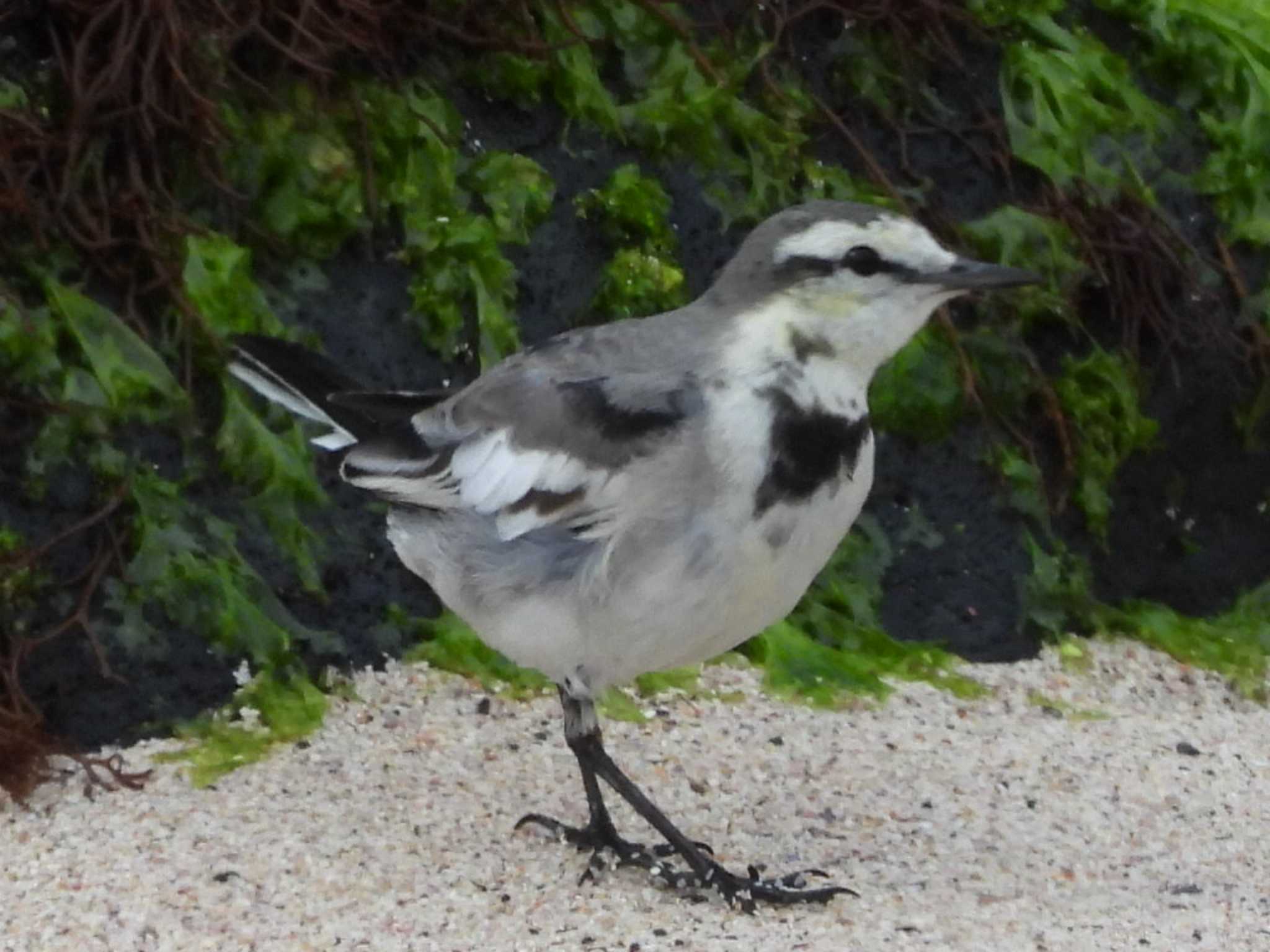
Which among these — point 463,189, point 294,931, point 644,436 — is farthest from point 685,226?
point 294,931

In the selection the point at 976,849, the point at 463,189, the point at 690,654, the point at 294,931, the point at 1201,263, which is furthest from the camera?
the point at 1201,263

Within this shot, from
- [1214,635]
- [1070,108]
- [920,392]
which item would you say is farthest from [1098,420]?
[1070,108]

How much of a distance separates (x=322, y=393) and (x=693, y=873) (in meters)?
1.47

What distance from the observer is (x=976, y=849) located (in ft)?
16.0

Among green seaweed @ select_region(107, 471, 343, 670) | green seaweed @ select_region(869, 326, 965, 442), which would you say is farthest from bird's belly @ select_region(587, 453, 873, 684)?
green seaweed @ select_region(869, 326, 965, 442)

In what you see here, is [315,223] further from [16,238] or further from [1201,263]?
[1201,263]

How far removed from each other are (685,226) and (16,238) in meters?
2.00

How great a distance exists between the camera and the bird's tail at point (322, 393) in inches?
195

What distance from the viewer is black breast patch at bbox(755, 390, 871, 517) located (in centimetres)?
423

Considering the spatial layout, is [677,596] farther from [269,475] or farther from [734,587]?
[269,475]

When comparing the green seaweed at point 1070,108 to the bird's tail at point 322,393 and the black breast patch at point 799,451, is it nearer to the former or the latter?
the bird's tail at point 322,393

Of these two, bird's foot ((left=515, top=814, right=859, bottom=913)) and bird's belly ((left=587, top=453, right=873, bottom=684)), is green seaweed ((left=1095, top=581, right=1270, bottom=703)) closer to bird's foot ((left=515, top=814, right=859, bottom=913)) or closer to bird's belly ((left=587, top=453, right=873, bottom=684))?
bird's foot ((left=515, top=814, right=859, bottom=913))

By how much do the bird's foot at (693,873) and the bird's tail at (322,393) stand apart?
1.02 metres

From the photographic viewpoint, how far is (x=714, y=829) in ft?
16.5
